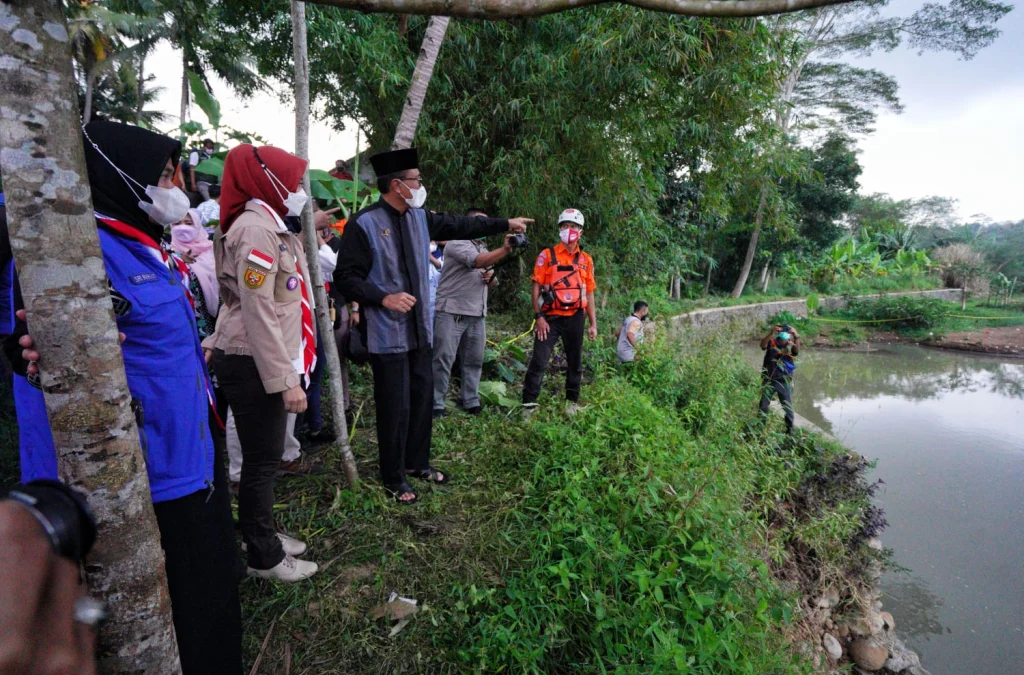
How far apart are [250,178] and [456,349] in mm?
2270

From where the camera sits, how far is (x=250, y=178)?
1.85m

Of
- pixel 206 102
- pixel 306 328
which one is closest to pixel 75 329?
pixel 306 328

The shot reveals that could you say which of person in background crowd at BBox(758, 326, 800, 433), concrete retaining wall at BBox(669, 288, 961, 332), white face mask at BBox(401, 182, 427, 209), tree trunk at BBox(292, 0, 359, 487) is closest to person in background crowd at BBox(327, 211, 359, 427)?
tree trunk at BBox(292, 0, 359, 487)

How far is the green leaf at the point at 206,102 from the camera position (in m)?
4.58

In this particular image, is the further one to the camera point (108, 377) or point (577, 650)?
point (577, 650)

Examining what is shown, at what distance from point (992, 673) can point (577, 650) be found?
404cm

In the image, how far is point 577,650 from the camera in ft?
6.68

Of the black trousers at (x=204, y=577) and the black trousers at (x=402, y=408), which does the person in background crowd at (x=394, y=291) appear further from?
the black trousers at (x=204, y=577)

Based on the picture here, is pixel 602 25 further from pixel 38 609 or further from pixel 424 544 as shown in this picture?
pixel 38 609

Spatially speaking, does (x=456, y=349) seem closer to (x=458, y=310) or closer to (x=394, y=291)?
(x=458, y=310)

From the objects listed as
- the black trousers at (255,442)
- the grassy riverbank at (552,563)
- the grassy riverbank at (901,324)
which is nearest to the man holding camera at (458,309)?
the grassy riverbank at (552,563)

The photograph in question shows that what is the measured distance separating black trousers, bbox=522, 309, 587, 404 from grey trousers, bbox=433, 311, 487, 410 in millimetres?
421

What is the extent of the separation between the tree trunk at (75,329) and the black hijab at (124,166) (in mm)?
320

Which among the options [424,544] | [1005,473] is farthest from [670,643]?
[1005,473]
